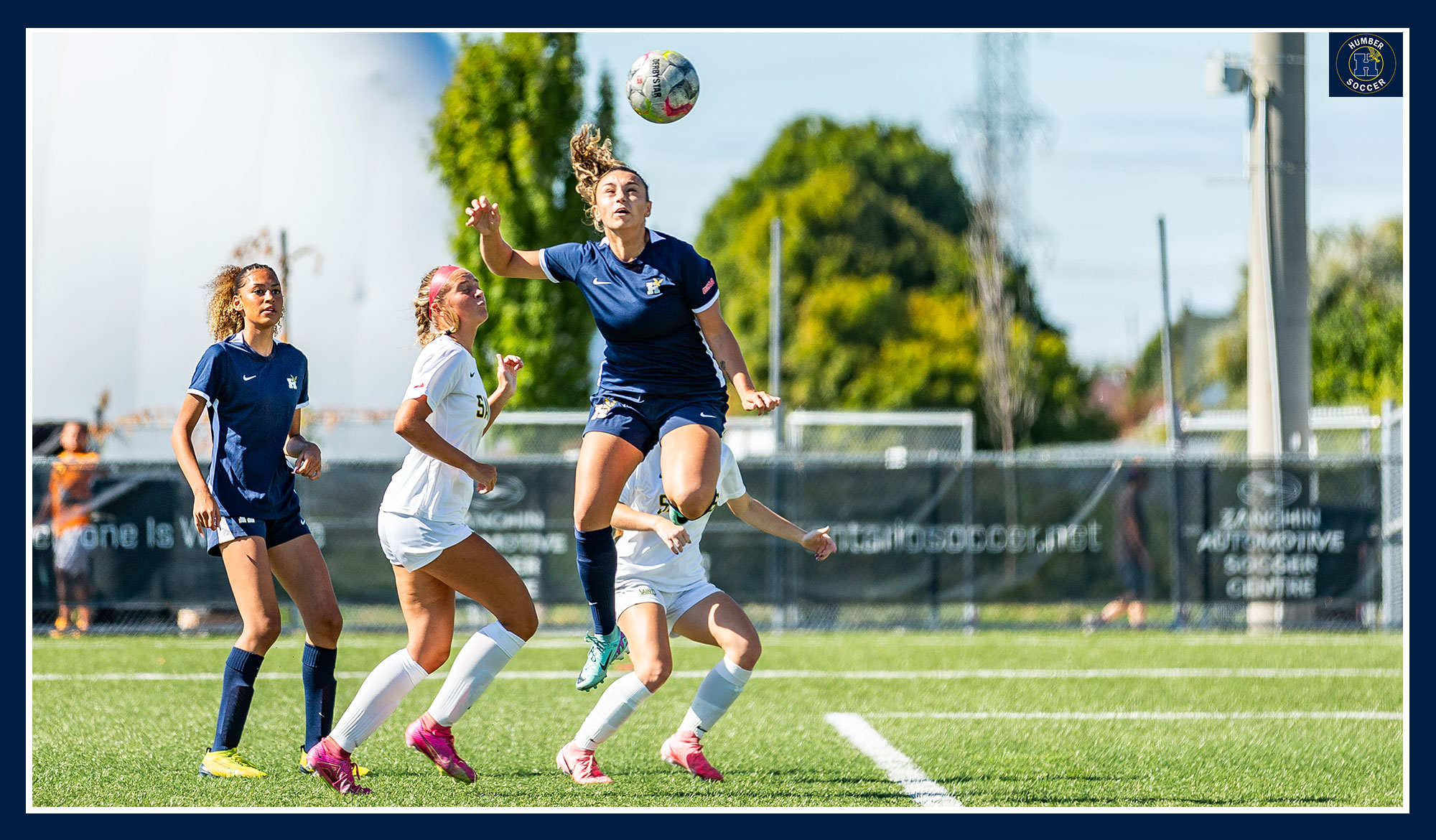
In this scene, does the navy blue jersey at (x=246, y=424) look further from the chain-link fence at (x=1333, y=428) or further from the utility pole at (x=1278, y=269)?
the chain-link fence at (x=1333, y=428)

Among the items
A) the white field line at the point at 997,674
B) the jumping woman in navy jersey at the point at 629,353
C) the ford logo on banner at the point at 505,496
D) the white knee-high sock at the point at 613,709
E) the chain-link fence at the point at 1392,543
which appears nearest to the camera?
the jumping woman in navy jersey at the point at 629,353

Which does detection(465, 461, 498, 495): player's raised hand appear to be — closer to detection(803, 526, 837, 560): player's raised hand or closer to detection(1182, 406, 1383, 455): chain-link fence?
detection(803, 526, 837, 560): player's raised hand

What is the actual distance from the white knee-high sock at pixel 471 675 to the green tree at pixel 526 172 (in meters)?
11.0

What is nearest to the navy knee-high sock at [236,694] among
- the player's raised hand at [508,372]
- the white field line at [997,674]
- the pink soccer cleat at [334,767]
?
the pink soccer cleat at [334,767]

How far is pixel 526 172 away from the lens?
17062 mm

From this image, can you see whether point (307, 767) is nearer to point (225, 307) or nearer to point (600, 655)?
point (600, 655)

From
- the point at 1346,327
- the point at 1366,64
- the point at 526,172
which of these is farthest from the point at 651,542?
the point at 1346,327

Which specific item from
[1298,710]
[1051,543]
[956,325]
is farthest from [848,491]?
[956,325]

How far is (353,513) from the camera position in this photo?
45.0 feet

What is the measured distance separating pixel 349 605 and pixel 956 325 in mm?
28674

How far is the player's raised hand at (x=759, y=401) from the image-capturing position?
5.22m

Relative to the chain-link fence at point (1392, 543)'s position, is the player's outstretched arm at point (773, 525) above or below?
above

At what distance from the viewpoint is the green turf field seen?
5602 mm

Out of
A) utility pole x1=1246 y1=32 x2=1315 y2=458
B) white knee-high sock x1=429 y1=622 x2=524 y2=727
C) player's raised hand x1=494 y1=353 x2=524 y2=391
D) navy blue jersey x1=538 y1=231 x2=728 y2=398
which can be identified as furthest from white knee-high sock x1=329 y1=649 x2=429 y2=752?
utility pole x1=1246 y1=32 x2=1315 y2=458
